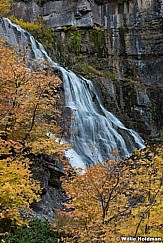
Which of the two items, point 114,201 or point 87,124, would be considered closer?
point 114,201

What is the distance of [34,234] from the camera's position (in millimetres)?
6969

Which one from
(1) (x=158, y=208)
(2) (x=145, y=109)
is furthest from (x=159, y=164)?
(2) (x=145, y=109)

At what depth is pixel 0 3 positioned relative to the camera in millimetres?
25484

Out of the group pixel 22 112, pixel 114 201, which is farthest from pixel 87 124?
pixel 114 201

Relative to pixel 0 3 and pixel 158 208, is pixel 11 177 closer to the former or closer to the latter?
pixel 158 208

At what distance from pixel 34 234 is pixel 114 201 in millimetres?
2179

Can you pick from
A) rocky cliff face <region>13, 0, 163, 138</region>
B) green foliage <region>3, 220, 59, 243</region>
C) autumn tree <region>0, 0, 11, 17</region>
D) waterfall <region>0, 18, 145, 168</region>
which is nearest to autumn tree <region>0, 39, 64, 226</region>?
green foliage <region>3, 220, 59, 243</region>

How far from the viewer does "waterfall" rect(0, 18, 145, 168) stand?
48.9 ft

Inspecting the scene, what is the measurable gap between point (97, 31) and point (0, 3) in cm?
834

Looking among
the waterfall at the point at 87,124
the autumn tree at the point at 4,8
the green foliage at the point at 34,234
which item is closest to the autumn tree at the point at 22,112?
the green foliage at the point at 34,234

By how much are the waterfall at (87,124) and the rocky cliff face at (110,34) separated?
5354 mm

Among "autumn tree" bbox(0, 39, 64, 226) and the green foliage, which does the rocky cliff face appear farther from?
the green foliage

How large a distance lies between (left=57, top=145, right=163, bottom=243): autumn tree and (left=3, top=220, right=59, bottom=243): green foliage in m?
0.99

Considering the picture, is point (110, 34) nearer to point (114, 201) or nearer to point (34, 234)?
point (34, 234)
